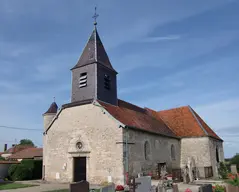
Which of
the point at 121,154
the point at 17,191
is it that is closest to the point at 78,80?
the point at 121,154

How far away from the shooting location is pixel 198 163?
2327cm

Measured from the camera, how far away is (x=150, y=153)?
18.7 meters

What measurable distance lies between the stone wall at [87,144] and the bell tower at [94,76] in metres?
1.18

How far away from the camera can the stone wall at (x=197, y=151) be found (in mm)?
22875

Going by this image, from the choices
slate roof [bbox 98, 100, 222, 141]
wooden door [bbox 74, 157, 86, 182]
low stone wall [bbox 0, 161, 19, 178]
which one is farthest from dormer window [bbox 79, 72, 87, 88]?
low stone wall [bbox 0, 161, 19, 178]

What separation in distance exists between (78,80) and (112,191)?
10483mm

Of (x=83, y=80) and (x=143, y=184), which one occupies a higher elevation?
(x=83, y=80)

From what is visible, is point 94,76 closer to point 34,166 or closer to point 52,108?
point 52,108

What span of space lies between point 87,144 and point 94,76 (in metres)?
5.08

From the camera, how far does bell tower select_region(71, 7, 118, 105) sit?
18406 millimetres

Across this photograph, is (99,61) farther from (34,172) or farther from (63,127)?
(34,172)

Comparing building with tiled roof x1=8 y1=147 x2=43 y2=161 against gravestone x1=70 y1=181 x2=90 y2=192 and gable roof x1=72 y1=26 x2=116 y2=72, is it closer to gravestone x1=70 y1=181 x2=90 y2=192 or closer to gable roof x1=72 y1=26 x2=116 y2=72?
gable roof x1=72 y1=26 x2=116 y2=72

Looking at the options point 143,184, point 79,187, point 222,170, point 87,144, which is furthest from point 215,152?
point 79,187

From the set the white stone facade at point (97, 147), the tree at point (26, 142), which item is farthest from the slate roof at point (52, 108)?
the tree at point (26, 142)
